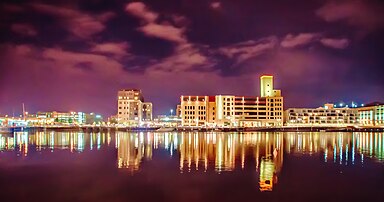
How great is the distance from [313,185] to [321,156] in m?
14.6

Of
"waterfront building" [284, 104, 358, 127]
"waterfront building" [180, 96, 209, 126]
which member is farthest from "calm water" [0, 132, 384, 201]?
"waterfront building" [284, 104, 358, 127]

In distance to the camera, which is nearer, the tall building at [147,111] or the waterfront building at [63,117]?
the tall building at [147,111]

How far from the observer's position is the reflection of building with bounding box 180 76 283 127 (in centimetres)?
11206

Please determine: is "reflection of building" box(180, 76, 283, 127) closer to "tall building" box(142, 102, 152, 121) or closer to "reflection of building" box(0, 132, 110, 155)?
"tall building" box(142, 102, 152, 121)

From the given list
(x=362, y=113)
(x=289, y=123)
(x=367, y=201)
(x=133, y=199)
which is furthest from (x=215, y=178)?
(x=362, y=113)

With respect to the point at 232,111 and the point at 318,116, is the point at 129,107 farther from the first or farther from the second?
the point at 318,116

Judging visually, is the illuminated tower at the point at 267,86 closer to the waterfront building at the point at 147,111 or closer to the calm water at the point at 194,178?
the waterfront building at the point at 147,111

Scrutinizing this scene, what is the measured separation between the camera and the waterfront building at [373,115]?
12988 cm

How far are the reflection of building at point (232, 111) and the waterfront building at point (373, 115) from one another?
36.8 meters

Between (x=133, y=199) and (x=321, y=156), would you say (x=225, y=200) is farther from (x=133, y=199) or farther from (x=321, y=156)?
(x=321, y=156)

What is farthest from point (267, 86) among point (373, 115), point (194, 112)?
point (373, 115)

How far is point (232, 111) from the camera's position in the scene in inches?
4412

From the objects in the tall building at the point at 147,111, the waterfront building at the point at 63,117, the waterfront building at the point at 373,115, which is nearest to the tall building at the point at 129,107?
the tall building at the point at 147,111

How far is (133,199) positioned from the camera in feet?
59.0
